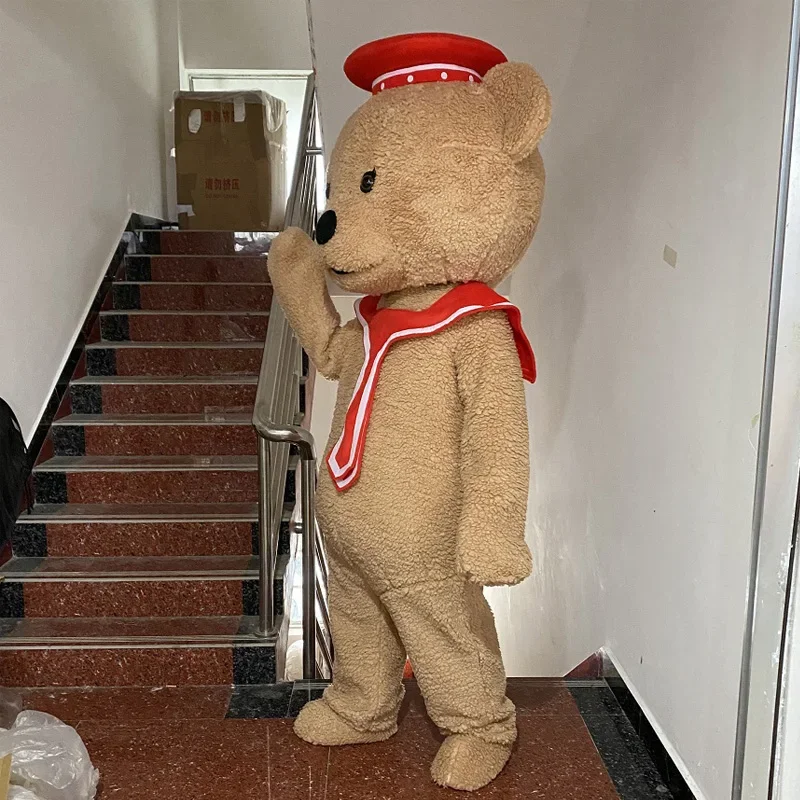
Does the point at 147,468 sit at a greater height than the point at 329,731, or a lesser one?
greater

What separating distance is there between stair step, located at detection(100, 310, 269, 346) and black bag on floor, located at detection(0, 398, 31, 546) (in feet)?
4.66

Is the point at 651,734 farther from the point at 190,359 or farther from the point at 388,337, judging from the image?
the point at 190,359

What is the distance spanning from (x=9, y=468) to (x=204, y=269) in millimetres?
→ 2124

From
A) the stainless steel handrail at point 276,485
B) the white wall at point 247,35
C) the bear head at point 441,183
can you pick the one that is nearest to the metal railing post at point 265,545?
the stainless steel handrail at point 276,485

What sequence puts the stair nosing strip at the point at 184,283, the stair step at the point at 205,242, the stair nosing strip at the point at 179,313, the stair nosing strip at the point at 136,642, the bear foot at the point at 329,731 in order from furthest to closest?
1. the stair step at the point at 205,242
2. the stair nosing strip at the point at 184,283
3. the stair nosing strip at the point at 179,313
4. the stair nosing strip at the point at 136,642
5. the bear foot at the point at 329,731

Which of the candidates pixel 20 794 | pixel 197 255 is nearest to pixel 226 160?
pixel 197 255

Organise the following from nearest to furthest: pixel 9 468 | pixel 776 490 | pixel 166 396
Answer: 1. pixel 776 490
2. pixel 9 468
3. pixel 166 396

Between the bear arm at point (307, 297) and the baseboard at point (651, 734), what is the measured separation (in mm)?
994

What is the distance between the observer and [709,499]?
4.67ft

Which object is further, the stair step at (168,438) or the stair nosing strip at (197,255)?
the stair nosing strip at (197,255)

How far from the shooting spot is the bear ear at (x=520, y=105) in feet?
4.58

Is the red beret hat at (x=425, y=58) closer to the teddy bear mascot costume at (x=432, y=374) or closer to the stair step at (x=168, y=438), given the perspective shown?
the teddy bear mascot costume at (x=432, y=374)

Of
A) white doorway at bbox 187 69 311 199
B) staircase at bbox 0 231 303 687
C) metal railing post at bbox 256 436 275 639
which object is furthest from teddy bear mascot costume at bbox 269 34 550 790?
white doorway at bbox 187 69 311 199

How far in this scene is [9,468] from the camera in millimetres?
2449
